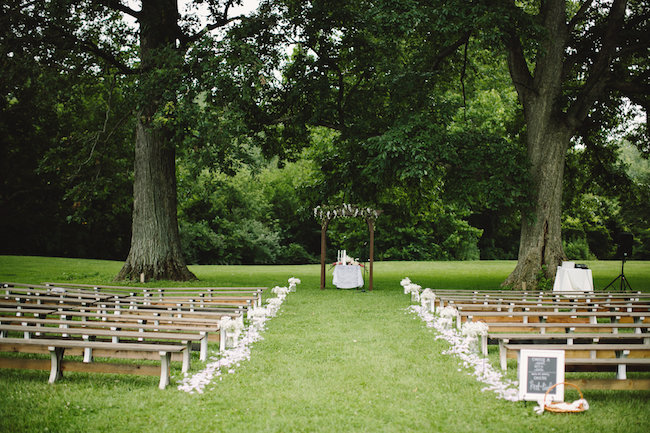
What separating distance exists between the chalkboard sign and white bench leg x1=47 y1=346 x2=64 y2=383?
543 centimetres

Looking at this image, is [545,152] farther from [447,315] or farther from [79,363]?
[79,363]

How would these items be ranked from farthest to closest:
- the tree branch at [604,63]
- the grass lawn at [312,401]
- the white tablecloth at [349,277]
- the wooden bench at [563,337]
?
the white tablecloth at [349,277]
the tree branch at [604,63]
the wooden bench at [563,337]
the grass lawn at [312,401]

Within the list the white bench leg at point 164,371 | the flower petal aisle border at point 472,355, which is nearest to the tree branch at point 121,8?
the flower petal aisle border at point 472,355

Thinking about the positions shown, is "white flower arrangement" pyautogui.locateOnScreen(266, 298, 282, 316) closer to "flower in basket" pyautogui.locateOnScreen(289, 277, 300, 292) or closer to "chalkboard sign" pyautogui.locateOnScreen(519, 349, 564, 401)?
"flower in basket" pyautogui.locateOnScreen(289, 277, 300, 292)

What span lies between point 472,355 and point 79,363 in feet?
17.9

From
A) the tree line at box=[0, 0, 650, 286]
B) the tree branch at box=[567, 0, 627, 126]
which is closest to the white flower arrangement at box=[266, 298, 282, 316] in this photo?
the tree line at box=[0, 0, 650, 286]

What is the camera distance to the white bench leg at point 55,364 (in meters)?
5.75

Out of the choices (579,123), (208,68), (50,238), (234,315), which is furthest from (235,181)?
(234,315)

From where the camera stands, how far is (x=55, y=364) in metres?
5.80

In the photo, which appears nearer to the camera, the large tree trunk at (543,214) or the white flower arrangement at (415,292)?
the white flower arrangement at (415,292)

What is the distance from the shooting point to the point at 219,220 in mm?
41281

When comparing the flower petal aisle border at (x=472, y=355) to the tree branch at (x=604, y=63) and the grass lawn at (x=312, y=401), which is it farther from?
the tree branch at (x=604, y=63)

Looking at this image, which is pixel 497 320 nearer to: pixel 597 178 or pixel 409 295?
pixel 409 295

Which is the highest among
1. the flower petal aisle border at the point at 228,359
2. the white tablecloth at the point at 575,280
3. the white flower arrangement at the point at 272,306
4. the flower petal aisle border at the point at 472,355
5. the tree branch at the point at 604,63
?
the tree branch at the point at 604,63
